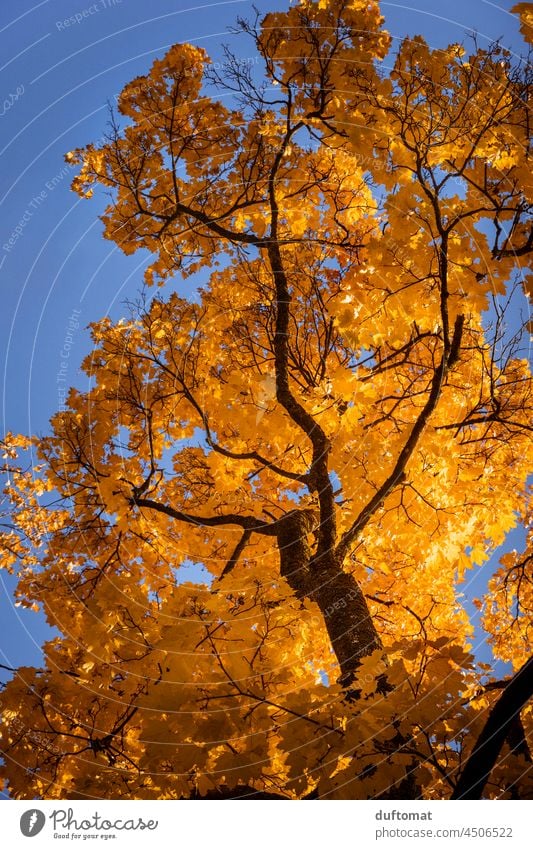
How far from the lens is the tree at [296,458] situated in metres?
3.68

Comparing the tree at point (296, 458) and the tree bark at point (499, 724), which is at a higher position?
the tree at point (296, 458)

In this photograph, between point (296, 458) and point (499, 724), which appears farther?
point (296, 458)

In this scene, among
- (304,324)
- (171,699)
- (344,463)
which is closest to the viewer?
(171,699)

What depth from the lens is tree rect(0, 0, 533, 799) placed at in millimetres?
3682

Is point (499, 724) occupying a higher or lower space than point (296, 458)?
lower

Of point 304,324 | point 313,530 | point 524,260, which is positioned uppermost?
point 304,324

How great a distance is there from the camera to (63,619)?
23.7ft

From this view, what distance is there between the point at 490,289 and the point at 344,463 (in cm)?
253

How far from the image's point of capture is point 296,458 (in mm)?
8469

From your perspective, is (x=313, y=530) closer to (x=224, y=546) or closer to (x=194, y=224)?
(x=224, y=546)

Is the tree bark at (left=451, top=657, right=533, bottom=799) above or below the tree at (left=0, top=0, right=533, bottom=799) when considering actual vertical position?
below
